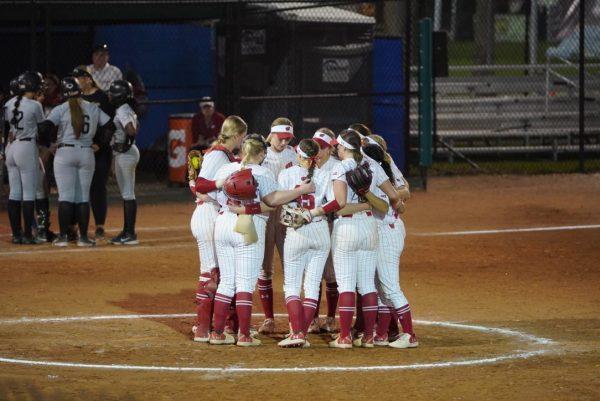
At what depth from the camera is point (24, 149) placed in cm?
1435

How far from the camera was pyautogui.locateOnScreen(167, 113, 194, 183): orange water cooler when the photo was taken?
Answer: 2023 centimetres

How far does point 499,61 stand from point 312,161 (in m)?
37.2

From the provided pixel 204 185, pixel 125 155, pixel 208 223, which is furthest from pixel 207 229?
pixel 125 155

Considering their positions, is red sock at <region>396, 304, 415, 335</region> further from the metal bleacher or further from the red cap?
the metal bleacher

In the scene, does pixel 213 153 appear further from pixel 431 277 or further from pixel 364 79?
pixel 364 79

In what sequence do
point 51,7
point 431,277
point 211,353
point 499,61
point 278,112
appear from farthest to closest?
point 499,61
point 278,112
point 51,7
point 431,277
point 211,353

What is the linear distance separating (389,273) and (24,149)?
644 centimetres

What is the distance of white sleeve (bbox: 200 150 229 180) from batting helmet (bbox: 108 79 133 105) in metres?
5.02

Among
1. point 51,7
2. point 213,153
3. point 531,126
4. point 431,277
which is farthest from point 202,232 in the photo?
point 531,126

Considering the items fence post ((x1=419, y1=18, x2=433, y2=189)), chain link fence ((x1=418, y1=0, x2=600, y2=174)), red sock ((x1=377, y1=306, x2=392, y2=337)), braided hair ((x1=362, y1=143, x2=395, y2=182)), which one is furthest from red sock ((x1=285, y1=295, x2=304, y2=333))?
chain link fence ((x1=418, y1=0, x2=600, y2=174))

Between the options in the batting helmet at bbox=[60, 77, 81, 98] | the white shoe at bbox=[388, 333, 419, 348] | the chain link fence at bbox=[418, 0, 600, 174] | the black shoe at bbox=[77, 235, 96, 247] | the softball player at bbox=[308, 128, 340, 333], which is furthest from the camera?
the chain link fence at bbox=[418, 0, 600, 174]

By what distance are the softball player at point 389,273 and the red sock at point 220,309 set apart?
1.19 metres

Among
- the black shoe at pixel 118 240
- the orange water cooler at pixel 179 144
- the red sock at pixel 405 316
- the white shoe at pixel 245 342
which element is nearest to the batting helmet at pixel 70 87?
the black shoe at pixel 118 240

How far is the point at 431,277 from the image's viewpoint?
12758 millimetres
